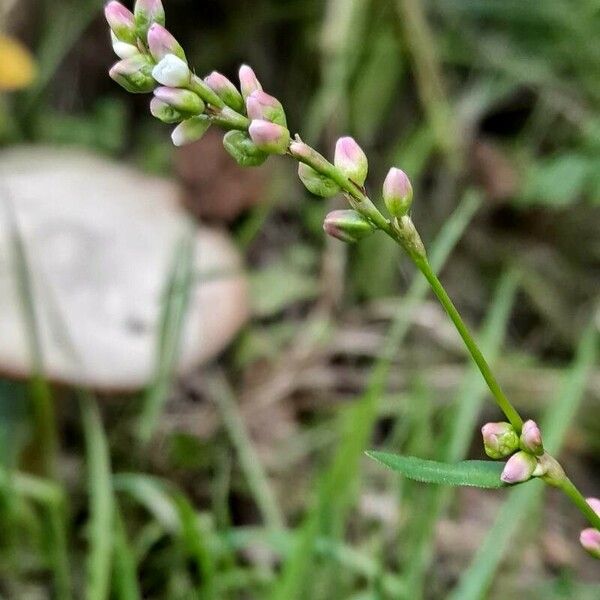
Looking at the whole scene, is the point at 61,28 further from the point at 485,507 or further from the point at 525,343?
the point at 485,507

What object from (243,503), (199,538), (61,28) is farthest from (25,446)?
(61,28)

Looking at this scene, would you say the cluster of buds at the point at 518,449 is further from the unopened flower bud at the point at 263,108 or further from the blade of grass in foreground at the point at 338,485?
the blade of grass in foreground at the point at 338,485

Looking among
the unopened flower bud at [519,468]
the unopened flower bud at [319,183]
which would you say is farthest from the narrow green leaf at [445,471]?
the unopened flower bud at [319,183]

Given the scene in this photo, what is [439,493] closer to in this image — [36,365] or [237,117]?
[36,365]

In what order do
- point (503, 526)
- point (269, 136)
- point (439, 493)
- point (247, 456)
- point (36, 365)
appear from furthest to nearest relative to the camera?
1. point (247, 456)
2. point (36, 365)
3. point (439, 493)
4. point (503, 526)
5. point (269, 136)

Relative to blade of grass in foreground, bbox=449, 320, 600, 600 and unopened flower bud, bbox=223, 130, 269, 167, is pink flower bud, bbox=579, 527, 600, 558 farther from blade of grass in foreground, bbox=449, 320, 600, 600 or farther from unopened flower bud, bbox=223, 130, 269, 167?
blade of grass in foreground, bbox=449, 320, 600, 600

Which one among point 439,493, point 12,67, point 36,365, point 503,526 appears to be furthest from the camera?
point 12,67

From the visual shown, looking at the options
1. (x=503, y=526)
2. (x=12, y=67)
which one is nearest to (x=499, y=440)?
(x=503, y=526)
